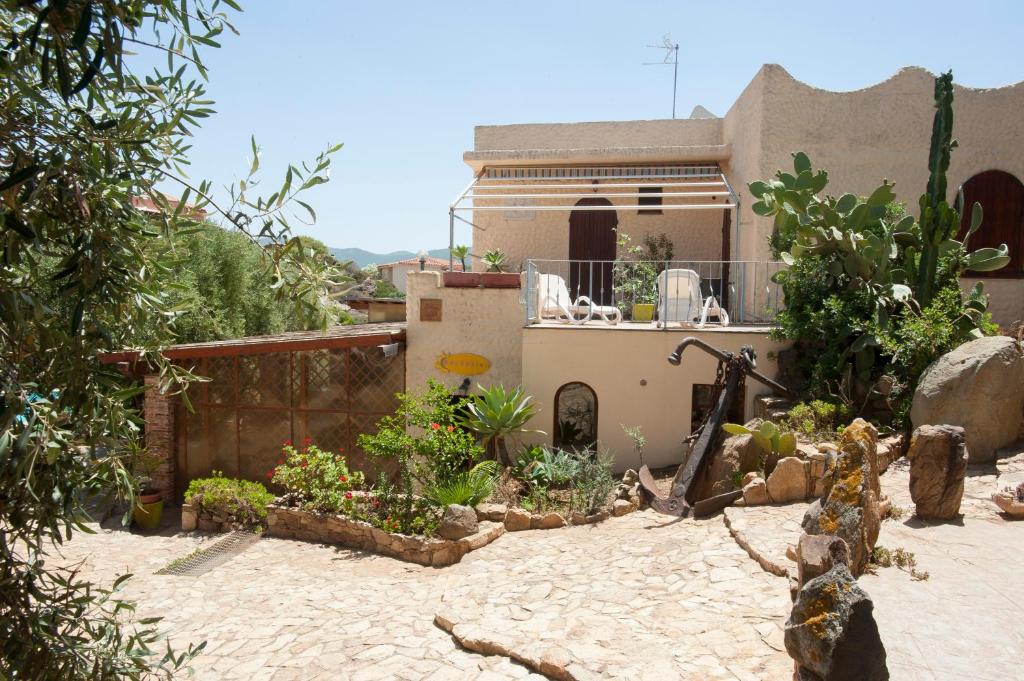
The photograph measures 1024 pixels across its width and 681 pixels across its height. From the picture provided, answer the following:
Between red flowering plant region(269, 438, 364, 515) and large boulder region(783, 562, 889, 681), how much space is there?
703 centimetres

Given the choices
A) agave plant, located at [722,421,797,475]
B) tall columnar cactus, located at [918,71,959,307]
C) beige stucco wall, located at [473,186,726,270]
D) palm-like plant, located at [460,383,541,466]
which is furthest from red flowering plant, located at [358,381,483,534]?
beige stucco wall, located at [473,186,726,270]

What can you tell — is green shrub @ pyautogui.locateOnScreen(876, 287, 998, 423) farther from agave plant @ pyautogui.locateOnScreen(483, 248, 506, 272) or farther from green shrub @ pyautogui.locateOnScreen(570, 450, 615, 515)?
agave plant @ pyautogui.locateOnScreen(483, 248, 506, 272)

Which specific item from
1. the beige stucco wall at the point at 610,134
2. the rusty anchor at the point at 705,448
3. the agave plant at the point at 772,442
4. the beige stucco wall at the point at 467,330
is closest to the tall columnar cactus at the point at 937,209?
the rusty anchor at the point at 705,448

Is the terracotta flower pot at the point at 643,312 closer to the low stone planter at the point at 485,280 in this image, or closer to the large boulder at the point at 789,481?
the low stone planter at the point at 485,280

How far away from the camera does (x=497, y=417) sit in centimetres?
1023

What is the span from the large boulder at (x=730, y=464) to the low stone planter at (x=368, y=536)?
8.22 ft

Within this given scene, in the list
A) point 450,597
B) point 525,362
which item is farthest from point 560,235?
point 450,597

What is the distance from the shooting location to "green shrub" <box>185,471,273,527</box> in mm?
10586

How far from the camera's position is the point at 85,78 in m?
2.29

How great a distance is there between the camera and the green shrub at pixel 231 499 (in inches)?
417

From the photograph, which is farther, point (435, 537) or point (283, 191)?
point (435, 537)

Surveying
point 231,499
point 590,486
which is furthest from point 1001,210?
point 231,499

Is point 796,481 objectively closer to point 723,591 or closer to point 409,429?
point 723,591

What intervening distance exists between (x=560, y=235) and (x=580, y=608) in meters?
10.8
